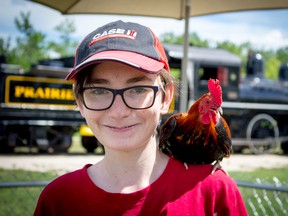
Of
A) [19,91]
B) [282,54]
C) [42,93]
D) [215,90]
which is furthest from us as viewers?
[282,54]

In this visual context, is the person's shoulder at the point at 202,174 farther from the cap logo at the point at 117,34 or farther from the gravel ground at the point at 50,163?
the gravel ground at the point at 50,163

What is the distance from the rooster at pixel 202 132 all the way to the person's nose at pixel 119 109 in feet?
1.54

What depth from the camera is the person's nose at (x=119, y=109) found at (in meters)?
1.31

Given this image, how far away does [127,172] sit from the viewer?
55.3 inches

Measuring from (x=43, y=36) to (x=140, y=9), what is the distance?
30658 millimetres

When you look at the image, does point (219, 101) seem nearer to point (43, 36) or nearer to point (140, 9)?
point (140, 9)

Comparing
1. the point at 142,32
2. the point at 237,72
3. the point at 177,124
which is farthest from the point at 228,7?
the point at 237,72

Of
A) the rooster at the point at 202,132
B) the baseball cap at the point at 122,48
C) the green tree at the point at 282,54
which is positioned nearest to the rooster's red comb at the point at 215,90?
the rooster at the point at 202,132

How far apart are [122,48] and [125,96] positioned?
0.15 metres

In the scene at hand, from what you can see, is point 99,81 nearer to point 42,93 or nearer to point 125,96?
point 125,96

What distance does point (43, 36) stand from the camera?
3231cm

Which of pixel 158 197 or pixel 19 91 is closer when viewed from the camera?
pixel 158 197

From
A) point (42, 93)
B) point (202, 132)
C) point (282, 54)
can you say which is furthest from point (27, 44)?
point (282, 54)

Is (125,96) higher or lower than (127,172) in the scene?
higher
